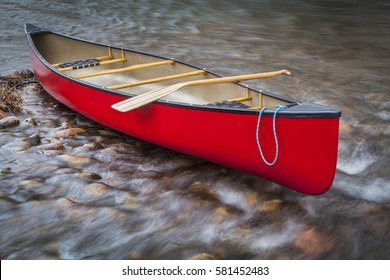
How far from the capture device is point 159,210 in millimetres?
Result: 4457

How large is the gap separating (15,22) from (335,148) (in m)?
11.3

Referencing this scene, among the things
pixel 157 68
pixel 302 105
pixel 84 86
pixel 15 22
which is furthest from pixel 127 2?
pixel 302 105

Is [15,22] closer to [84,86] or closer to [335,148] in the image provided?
[84,86]

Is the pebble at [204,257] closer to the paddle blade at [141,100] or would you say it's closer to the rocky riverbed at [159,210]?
the rocky riverbed at [159,210]

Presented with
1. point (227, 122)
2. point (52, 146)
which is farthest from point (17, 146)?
point (227, 122)

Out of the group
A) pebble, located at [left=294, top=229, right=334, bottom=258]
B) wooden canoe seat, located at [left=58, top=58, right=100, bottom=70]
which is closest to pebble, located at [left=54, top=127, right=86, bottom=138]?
wooden canoe seat, located at [left=58, top=58, right=100, bottom=70]

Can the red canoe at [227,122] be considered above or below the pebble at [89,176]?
above

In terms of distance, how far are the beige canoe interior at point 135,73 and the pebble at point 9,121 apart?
1033mm

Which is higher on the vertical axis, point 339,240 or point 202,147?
point 202,147

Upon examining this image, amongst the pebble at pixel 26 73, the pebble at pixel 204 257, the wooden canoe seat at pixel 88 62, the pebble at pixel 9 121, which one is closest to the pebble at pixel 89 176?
the pebble at pixel 204 257

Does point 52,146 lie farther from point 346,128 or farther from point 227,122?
point 346,128

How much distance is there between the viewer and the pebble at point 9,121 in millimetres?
6102

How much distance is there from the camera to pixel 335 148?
3.86 meters
